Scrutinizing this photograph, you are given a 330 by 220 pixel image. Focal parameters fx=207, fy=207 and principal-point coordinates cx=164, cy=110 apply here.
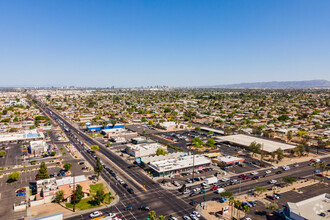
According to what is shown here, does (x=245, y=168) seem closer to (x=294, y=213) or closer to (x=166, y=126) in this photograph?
(x=294, y=213)

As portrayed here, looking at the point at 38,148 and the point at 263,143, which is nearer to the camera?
the point at 38,148

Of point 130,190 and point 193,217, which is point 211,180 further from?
point 130,190

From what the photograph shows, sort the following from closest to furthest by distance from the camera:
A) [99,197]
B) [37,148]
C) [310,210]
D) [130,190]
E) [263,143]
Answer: [310,210] → [99,197] → [130,190] → [37,148] → [263,143]

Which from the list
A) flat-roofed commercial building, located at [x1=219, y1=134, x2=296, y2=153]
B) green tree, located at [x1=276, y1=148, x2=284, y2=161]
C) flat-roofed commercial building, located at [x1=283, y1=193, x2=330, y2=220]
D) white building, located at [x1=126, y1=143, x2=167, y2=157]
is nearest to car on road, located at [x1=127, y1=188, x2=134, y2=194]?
white building, located at [x1=126, y1=143, x2=167, y2=157]

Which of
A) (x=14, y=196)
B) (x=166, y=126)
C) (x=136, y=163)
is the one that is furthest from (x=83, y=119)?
(x=14, y=196)

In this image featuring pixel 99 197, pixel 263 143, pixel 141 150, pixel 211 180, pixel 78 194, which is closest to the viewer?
pixel 99 197

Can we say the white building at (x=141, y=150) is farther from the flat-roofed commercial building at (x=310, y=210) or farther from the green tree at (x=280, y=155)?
the flat-roofed commercial building at (x=310, y=210)

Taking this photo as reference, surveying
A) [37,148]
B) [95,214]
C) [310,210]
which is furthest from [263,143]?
[37,148]

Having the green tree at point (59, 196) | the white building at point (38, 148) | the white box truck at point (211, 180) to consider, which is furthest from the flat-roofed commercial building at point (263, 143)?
the white building at point (38, 148)

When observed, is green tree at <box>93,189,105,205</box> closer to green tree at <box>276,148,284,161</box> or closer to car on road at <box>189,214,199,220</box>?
car on road at <box>189,214,199,220</box>
